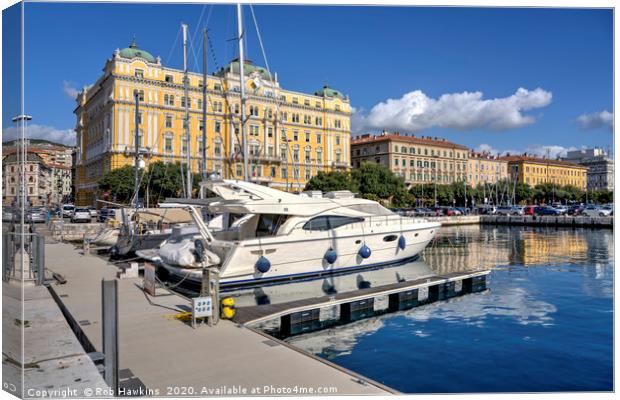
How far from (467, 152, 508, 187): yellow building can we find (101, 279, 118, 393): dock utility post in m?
78.7

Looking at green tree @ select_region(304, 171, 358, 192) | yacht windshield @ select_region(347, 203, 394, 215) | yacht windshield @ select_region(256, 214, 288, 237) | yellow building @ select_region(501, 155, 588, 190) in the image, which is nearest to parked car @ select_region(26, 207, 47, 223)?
yacht windshield @ select_region(256, 214, 288, 237)

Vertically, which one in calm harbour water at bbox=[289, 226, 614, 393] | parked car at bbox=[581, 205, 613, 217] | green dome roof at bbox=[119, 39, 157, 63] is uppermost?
green dome roof at bbox=[119, 39, 157, 63]

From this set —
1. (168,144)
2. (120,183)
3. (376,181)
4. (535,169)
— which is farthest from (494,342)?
(535,169)

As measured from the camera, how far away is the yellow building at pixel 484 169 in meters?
81.1

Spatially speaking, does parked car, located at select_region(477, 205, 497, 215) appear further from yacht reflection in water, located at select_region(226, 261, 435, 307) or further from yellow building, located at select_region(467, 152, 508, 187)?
yacht reflection in water, located at select_region(226, 261, 435, 307)

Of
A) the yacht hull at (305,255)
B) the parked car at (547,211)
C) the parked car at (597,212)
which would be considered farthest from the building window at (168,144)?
the parked car at (597,212)

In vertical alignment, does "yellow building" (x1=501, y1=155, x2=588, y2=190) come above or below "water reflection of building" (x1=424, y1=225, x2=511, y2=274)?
above

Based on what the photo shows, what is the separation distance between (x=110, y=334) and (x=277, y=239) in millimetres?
9690

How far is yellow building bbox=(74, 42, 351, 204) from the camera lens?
150 feet

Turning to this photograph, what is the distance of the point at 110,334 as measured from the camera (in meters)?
5.23

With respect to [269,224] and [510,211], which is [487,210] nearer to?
[510,211]

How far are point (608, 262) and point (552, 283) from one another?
655 centimetres

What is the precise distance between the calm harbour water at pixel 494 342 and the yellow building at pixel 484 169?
68.0m

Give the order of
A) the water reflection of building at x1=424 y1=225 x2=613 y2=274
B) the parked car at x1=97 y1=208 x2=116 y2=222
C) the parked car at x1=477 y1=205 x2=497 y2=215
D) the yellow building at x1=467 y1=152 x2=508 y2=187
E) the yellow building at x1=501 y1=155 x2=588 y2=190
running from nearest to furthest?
the water reflection of building at x1=424 y1=225 x2=613 y2=274 → the parked car at x1=97 y1=208 x2=116 y2=222 → the parked car at x1=477 y1=205 x2=497 y2=215 → the yellow building at x1=501 y1=155 x2=588 y2=190 → the yellow building at x1=467 y1=152 x2=508 y2=187
